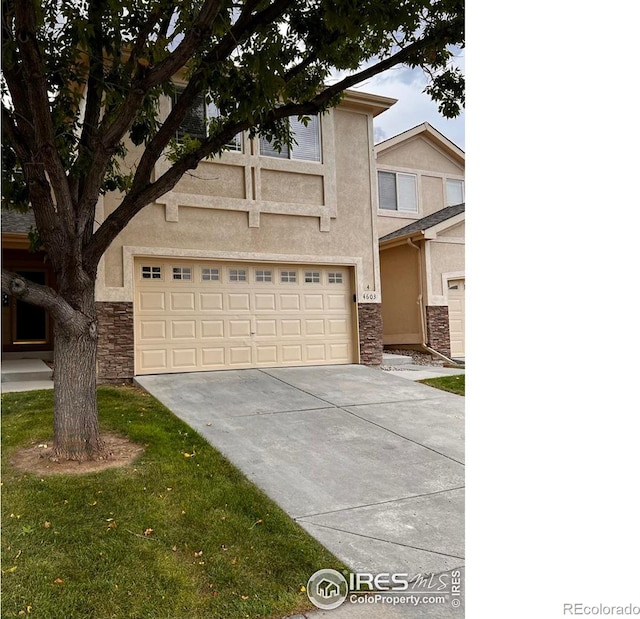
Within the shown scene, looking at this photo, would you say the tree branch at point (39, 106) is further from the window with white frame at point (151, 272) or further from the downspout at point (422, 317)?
the downspout at point (422, 317)

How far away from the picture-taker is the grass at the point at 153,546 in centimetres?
288

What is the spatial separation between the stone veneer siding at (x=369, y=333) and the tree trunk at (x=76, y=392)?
669 centimetres

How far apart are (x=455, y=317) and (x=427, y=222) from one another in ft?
8.42

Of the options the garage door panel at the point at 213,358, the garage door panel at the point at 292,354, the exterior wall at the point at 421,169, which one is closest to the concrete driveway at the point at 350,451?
the garage door panel at the point at 213,358

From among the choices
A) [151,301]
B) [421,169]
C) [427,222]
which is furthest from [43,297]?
[421,169]

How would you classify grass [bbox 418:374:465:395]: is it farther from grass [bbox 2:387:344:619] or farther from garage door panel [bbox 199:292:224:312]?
grass [bbox 2:387:344:619]

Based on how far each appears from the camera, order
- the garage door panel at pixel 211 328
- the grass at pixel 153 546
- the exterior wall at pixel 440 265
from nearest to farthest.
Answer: the grass at pixel 153 546
the garage door panel at pixel 211 328
the exterior wall at pixel 440 265

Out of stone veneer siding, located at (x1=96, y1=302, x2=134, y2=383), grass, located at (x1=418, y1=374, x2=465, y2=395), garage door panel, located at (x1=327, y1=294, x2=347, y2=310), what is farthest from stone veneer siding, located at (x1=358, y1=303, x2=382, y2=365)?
stone veneer siding, located at (x1=96, y1=302, x2=134, y2=383)

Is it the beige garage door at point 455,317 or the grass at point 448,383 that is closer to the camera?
the grass at point 448,383

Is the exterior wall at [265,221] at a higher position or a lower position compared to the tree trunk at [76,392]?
higher
